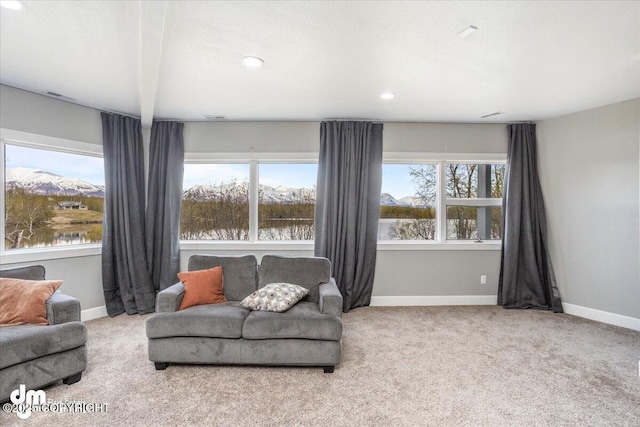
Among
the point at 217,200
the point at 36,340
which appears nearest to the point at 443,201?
the point at 217,200

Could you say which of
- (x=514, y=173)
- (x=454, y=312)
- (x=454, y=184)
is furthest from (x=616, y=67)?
(x=454, y=312)

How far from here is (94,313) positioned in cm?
387

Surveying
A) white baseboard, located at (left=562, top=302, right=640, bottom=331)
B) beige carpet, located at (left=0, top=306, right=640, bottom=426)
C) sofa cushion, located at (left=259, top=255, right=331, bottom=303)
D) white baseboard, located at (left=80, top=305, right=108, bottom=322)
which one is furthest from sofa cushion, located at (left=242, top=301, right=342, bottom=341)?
white baseboard, located at (left=562, top=302, right=640, bottom=331)

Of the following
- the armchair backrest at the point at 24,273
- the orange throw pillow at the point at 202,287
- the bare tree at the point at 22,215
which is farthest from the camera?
the bare tree at the point at 22,215

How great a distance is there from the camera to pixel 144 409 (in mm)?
2119

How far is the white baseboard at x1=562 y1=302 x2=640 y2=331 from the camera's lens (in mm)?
3580

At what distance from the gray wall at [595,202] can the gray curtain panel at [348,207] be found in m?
2.31

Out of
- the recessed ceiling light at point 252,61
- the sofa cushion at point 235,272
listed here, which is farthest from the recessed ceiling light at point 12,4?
the sofa cushion at point 235,272

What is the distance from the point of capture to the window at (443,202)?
4633 millimetres

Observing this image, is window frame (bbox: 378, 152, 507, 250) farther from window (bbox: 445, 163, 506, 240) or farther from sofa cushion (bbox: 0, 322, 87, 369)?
sofa cushion (bbox: 0, 322, 87, 369)

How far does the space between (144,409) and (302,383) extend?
3.44ft

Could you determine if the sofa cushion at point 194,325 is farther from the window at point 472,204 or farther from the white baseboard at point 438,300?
the window at point 472,204

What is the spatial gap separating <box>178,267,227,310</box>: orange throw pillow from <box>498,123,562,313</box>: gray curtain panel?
11.9ft

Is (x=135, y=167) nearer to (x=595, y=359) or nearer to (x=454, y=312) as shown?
(x=454, y=312)
